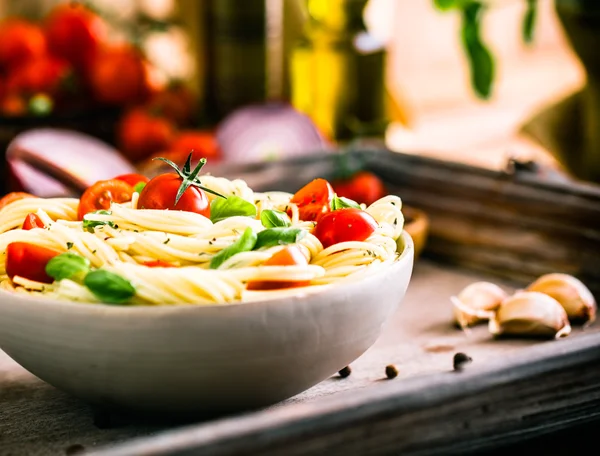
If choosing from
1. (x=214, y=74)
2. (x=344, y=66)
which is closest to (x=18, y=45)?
(x=214, y=74)

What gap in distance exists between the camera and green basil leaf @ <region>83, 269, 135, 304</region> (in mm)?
660

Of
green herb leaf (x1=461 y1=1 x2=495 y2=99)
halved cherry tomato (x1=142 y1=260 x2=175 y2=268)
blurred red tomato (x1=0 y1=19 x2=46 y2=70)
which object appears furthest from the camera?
blurred red tomato (x1=0 y1=19 x2=46 y2=70)

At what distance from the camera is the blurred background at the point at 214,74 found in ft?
6.15

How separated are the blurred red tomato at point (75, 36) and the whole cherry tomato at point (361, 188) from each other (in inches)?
38.5

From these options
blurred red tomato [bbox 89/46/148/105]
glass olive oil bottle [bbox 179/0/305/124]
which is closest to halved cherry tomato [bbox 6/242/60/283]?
blurred red tomato [bbox 89/46/148/105]

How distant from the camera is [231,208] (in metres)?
0.78

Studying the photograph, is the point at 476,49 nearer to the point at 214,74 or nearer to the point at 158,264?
the point at 214,74

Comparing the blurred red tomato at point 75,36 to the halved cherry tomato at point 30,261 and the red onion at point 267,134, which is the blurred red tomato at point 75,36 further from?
the halved cherry tomato at point 30,261

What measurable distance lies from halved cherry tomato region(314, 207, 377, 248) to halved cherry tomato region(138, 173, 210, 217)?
0.11 m

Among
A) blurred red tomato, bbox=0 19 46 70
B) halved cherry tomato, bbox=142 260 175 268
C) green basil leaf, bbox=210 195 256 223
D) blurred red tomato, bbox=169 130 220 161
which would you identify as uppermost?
blurred red tomato, bbox=0 19 46 70

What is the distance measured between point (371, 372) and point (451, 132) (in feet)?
8.49

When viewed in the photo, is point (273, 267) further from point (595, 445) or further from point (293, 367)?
point (595, 445)

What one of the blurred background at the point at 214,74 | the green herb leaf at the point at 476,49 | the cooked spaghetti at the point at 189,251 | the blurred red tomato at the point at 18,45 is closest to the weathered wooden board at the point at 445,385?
the cooked spaghetti at the point at 189,251

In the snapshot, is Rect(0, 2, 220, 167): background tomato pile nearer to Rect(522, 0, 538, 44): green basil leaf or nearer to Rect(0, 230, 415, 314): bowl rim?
Rect(522, 0, 538, 44): green basil leaf
